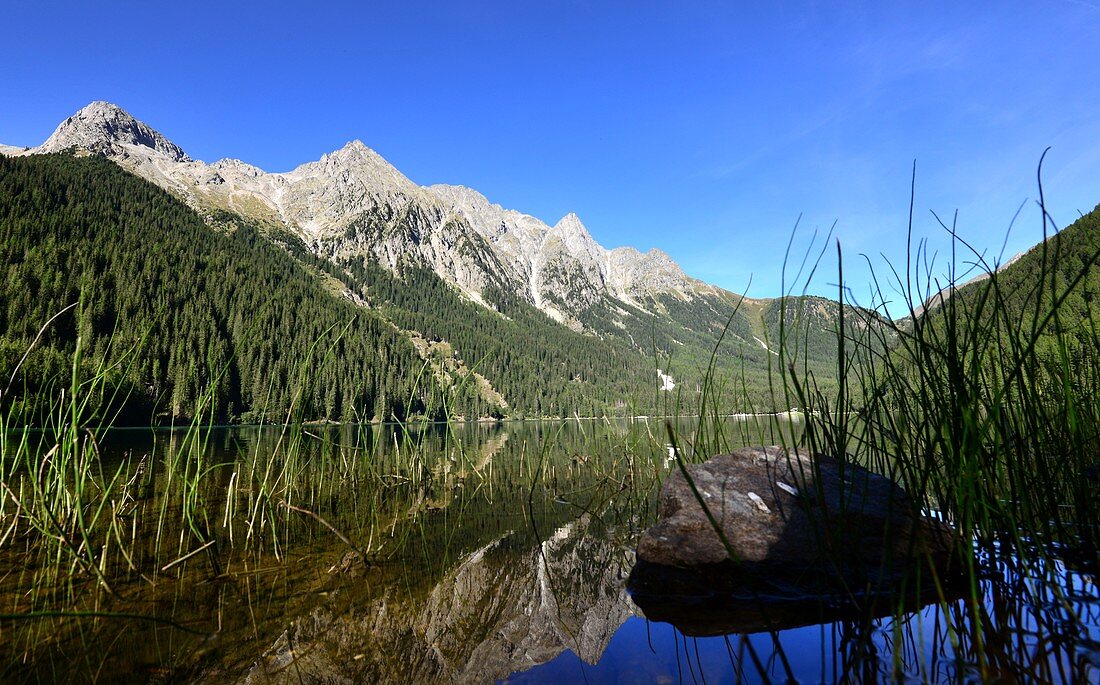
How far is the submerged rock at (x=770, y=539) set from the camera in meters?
3.31

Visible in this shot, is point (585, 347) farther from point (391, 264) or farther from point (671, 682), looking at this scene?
point (671, 682)

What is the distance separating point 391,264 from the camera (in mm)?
191750

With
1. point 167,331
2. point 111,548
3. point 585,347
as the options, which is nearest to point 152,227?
point 167,331

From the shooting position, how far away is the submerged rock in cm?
331

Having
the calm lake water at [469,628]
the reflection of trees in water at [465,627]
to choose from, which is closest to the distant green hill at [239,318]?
the calm lake water at [469,628]

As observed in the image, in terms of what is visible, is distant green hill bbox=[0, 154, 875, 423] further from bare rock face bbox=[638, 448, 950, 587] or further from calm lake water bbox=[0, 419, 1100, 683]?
bare rock face bbox=[638, 448, 950, 587]

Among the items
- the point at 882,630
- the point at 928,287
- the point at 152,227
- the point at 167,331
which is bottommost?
the point at 882,630

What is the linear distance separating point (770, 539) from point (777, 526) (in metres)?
0.13

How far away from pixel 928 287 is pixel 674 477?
8.10 feet

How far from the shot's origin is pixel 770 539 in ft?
11.6

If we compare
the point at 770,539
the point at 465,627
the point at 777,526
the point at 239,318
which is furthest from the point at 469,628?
the point at 239,318

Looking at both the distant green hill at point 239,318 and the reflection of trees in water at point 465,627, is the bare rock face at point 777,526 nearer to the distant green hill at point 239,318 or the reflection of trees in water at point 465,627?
the reflection of trees in water at point 465,627

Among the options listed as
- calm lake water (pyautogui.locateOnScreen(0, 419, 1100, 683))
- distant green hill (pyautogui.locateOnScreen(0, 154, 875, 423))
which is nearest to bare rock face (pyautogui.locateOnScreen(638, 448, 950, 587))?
calm lake water (pyautogui.locateOnScreen(0, 419, 1100, 683))

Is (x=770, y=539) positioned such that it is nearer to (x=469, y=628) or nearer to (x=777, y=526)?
(x=777, y=526)
